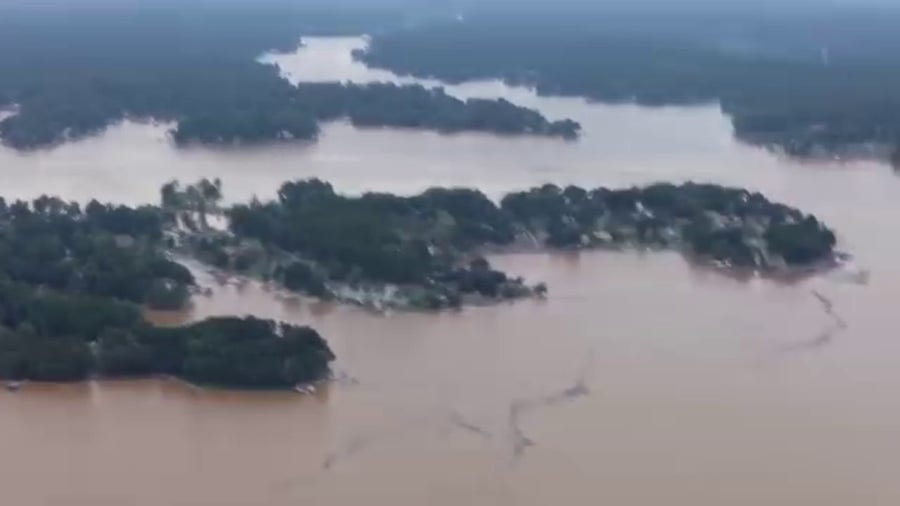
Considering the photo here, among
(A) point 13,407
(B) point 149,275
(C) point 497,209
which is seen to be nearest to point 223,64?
(C) point 497,209

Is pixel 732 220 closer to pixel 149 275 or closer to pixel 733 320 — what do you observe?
pixel 733 320

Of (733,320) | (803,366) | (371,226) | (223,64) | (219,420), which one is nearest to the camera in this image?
(219,420)

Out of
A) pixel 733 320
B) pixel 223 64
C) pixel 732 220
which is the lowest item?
pixel 733 320

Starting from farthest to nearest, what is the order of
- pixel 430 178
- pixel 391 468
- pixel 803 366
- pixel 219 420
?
pixel 430 178, pixel 803 366, pixel 219 420, pixel 391 468

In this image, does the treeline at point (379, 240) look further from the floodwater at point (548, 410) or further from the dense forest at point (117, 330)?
the dense forest at point (117, 330)

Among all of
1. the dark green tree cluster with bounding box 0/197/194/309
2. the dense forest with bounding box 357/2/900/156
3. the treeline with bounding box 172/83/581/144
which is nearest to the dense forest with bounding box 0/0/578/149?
the treeline with bounding box 172/83/581/144

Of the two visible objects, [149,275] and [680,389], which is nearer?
[680,389]
